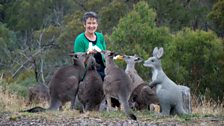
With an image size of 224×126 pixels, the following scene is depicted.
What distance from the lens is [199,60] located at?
19594 mm

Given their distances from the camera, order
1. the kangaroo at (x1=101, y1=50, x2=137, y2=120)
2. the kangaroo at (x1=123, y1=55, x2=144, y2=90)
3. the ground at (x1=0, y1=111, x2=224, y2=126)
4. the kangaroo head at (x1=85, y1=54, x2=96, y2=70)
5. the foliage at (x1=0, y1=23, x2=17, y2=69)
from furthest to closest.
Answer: the foliage at (x1=0, y1=23, x2=17, y2=69) → the kangaroo at (x1=123, y1=55, x2=144, y2=90) → the kangaroo head at (x1=85, y1=54, x2=96, y2=70) → the kangaroo at (x1=101, y1=50, x2=137, y2=120) → the ground at (x1=0, y1=111, x2=224, y2=126)

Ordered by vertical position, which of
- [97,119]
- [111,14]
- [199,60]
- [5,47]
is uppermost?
[111,14]

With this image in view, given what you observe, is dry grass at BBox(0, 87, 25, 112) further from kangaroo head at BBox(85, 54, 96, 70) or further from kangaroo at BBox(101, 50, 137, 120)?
kangaroo at BBox(101, 50, 137, 120)

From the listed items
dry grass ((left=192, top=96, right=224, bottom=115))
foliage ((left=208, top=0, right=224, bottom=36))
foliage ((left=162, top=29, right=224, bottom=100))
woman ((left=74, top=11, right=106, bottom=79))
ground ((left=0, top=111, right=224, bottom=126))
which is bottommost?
ground ((left=0, top=111, right=224, bottom=126))

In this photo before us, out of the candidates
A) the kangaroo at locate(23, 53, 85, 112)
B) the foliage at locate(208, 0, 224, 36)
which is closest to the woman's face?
the kangaroo at locate(23, 53, 85, 112)

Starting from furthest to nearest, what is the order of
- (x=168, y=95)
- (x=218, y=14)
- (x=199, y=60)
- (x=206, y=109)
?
(x=218, y=14), (x=199, y=60), (x=206, y=109), (x=168, y=95)

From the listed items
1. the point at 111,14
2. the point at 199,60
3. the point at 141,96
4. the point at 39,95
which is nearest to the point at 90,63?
the point at 141,96

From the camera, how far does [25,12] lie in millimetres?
35875

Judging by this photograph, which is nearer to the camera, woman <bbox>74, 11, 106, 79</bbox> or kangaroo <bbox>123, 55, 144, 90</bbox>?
kangaroo <bbox>123, 55, 144, 90</bbox>

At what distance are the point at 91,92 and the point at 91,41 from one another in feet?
4.92

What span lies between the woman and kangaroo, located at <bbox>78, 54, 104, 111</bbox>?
2.84 ft

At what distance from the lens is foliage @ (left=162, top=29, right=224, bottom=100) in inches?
756

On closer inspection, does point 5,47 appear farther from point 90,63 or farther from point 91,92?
point 91,92

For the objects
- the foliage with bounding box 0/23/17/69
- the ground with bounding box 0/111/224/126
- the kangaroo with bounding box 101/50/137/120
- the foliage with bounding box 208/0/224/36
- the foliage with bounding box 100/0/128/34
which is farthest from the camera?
the foliage with bounding box 0/23/17/69
